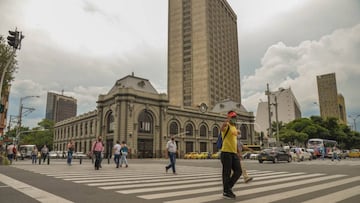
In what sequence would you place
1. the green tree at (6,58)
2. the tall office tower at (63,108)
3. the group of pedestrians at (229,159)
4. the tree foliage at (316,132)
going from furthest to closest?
the tall office tower at (63,108), the tree foliage at (316,132), the green tree at (6,58), the group of pedestrians at (229,159)

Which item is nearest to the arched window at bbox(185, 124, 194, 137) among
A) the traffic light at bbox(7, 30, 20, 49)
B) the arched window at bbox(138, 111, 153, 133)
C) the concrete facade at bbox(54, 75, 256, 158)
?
the concrete facade at bbox(54, 75, 256, 158)

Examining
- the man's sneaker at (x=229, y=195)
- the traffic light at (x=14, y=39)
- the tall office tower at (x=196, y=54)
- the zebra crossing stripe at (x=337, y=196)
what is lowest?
the zebra crossing stripe at (x=337, y=196)

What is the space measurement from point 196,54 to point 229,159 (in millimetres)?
109185

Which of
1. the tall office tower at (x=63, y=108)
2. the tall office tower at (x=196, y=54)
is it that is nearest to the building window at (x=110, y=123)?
the tall office tower at (x=196, y=54)

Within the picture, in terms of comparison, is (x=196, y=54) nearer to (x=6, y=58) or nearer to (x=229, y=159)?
(x=6, y=58)

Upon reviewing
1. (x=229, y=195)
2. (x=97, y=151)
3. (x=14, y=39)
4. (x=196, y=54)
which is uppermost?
(x=196, y=54)

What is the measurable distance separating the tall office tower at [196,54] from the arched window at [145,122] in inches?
2236

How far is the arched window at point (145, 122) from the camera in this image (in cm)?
4991

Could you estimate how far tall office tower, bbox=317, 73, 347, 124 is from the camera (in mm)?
123438

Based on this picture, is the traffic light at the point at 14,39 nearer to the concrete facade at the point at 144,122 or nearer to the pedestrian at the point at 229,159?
the pedestrian at the point at 229,159

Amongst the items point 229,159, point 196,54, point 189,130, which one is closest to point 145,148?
point 189,130

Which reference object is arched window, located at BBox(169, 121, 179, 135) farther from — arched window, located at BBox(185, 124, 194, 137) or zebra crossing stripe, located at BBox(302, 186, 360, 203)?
zebra crossing stripe, located at BBox(302, 186, 360, 203)

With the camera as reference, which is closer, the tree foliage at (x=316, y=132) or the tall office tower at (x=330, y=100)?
the tree foliage at (x=316, y=132)

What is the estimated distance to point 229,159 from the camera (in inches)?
235
